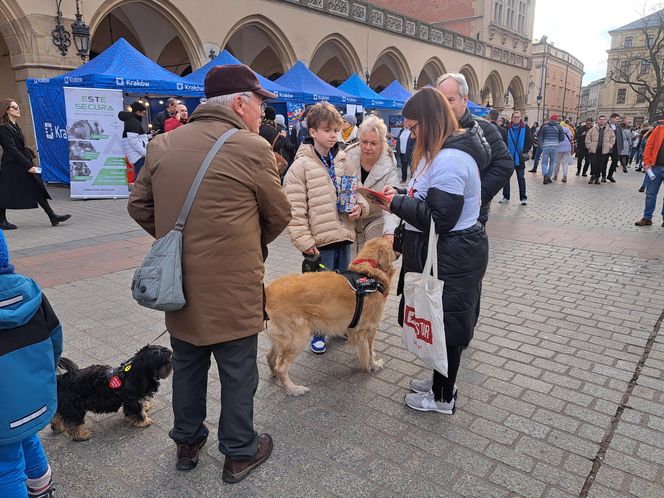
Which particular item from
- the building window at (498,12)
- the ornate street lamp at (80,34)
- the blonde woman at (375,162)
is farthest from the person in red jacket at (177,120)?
the building window at (498,12)

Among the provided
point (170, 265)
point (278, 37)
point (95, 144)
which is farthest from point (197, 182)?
point (278, 37)

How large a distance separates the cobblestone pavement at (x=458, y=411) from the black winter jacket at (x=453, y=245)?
73 cm

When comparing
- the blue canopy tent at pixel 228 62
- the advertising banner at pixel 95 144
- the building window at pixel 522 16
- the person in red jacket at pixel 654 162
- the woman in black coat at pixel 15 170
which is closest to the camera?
the woman in black coat at pixel 15 170

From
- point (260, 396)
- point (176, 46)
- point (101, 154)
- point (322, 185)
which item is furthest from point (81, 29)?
point (260, 396)

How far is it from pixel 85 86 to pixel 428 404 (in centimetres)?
1177

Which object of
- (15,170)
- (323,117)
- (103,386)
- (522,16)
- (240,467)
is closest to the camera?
(240,467)

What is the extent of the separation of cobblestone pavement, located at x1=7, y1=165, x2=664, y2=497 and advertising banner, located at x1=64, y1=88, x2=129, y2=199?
5.84 meters

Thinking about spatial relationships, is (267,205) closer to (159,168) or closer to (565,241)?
(159,168)

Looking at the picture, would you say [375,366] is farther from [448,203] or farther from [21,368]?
[21,368]

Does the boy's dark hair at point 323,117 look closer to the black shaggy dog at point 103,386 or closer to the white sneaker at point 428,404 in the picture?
the black shaggy dog at point 103,386

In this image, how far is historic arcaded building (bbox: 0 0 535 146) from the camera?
12.9 meters

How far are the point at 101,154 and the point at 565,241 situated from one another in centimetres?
1048

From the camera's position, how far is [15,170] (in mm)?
8133

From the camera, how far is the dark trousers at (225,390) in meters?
2.40
